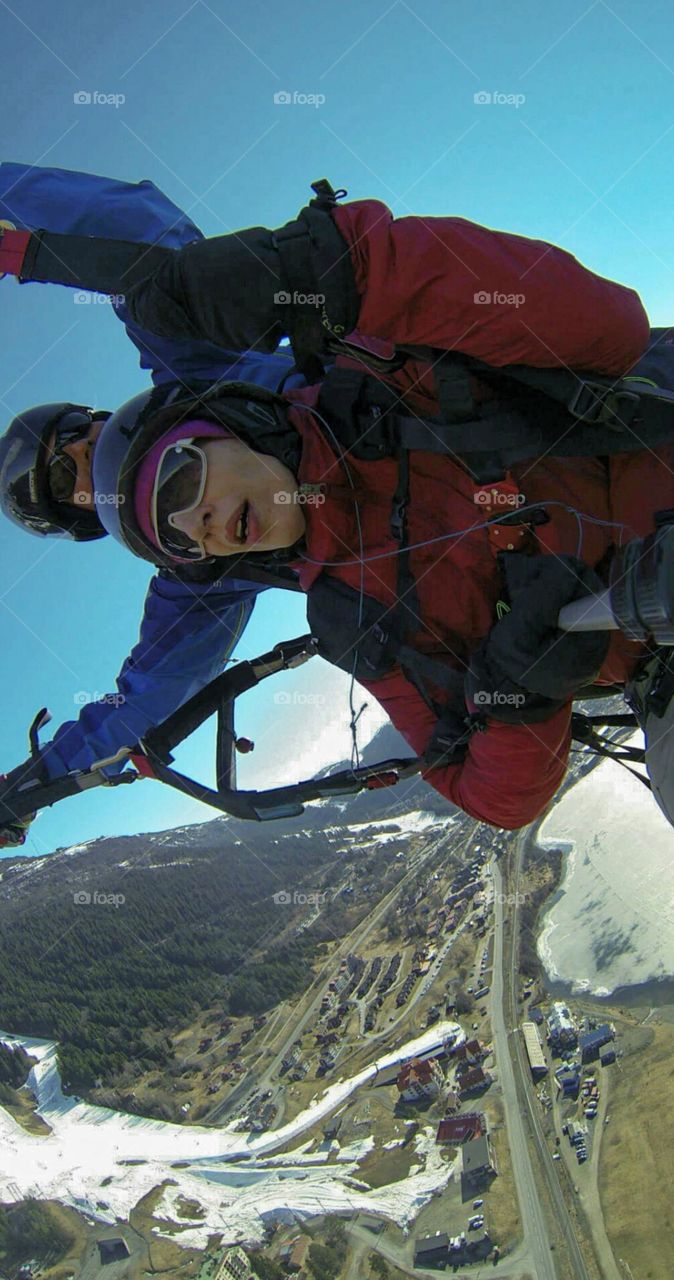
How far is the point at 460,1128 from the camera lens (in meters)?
21.3

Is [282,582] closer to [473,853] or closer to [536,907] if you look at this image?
[536,907]

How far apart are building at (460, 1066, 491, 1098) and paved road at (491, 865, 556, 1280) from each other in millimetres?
539

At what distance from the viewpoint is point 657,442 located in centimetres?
221

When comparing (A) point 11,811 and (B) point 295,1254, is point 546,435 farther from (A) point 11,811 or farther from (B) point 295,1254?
(B) point 295,1254

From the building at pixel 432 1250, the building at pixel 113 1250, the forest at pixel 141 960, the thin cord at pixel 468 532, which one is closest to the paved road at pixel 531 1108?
the building at pixel 432 1250

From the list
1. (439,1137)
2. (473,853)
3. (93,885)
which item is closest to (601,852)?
(473,853)

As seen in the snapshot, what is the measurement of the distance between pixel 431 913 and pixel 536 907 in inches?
378

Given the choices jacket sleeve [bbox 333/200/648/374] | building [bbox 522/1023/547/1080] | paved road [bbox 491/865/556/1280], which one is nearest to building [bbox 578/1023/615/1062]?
building [bbox 522/1023/547/1080]

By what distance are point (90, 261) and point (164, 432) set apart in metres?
0.63
